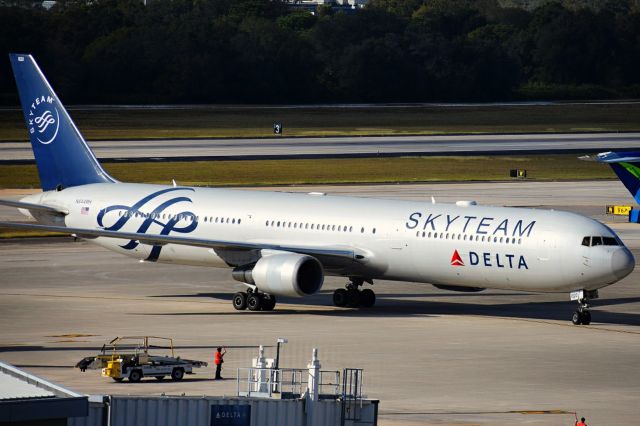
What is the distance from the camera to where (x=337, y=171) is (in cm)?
12025

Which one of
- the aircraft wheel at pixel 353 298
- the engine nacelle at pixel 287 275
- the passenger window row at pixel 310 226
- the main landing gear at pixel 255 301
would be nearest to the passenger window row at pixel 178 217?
the passenger window row at pixel 310 226

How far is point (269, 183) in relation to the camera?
109 metres

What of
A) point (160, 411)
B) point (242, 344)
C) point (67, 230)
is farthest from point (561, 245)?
point (160, 411)

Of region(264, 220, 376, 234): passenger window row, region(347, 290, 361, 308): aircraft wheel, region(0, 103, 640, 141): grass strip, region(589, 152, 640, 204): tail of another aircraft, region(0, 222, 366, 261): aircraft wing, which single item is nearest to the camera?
region(0, 222, 366, 261): aircraft wing

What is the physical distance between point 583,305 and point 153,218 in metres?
18.9

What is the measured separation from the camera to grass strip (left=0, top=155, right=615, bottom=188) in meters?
111

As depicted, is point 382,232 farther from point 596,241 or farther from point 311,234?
point 596,241

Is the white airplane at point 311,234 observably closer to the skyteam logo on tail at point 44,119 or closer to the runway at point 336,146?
the skyteam logo on tail at point 44,119

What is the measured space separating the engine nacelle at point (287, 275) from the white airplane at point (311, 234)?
0.16 ft

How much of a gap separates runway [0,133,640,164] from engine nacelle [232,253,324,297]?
241ft

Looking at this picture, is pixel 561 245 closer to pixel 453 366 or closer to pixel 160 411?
pixel 453 366

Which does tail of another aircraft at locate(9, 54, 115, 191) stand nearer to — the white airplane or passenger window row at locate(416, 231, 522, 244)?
the white airplane

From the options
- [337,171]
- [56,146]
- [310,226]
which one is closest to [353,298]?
[310,226]

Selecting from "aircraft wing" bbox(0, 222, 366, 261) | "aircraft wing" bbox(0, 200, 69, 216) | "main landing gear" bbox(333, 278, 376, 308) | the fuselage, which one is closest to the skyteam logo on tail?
the fuselage
